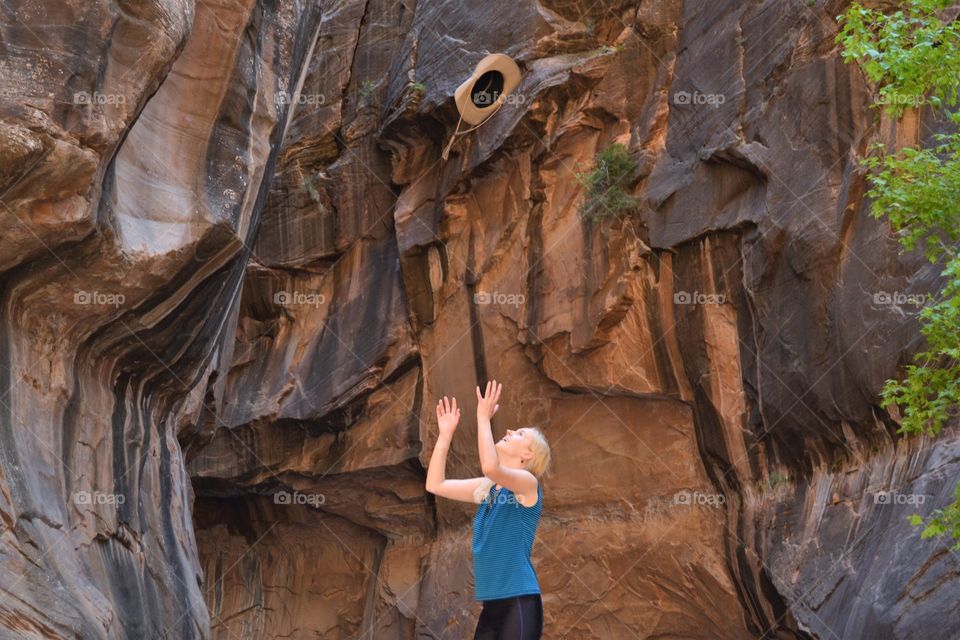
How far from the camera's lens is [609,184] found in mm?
17266

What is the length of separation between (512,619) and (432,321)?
564 inches

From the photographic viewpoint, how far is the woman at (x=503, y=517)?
222 inches

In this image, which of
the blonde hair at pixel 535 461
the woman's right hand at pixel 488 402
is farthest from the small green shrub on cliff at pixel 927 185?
the woman's right hand at pixel 488 402

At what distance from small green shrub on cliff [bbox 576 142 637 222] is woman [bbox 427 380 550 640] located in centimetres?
1143

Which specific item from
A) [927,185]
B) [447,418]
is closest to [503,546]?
[447,418]

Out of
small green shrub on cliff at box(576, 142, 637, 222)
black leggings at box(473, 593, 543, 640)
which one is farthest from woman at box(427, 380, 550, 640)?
small green shrub on cliff at box(576, 142, 637, 222)

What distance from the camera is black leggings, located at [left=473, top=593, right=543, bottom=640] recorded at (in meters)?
5.60

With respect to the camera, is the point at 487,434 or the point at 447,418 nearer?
the point at 487,434

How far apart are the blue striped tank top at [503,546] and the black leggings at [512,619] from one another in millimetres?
40

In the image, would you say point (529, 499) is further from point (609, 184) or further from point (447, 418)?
point (609, 184)

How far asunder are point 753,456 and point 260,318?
10638 mm

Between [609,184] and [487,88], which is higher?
[487,88]

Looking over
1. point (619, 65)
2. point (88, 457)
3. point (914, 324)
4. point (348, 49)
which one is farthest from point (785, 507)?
point (348, 49)

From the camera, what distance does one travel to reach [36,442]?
936 centimetres
